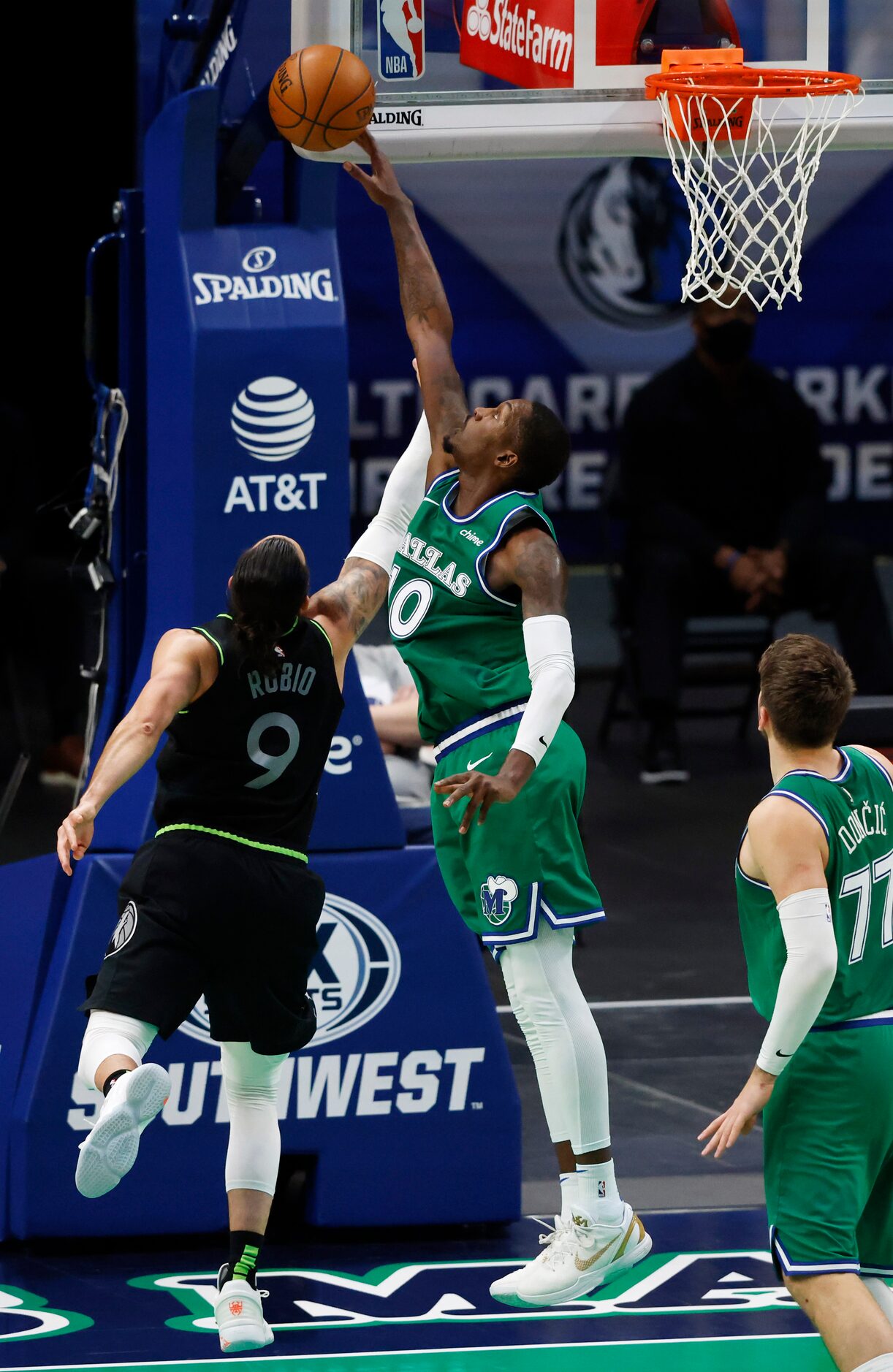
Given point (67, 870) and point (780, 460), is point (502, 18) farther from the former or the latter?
point (780, 460)

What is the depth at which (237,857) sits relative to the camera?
5652 mm

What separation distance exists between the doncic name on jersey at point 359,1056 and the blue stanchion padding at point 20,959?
51 cm

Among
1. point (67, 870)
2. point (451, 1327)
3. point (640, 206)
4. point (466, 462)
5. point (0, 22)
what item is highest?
point (0, 22)

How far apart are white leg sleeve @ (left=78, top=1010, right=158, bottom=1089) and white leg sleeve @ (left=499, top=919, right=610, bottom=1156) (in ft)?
3.05

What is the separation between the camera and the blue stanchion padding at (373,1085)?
6.59 m

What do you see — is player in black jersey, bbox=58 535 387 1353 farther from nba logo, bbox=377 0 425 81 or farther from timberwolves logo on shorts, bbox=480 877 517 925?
nba logo, bbox=377 0 425 81

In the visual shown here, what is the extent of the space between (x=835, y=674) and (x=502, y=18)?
8.20ft

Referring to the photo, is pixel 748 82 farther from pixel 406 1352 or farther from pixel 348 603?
pixel 406 1352

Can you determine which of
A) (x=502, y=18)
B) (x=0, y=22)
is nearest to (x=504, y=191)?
(x=0, y=22)

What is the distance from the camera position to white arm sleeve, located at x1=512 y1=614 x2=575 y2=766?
531cm

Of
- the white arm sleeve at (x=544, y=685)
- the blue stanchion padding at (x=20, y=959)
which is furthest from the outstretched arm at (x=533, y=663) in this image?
the blue stanchion padding at (x=20, y=959)

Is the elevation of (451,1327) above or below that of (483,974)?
below

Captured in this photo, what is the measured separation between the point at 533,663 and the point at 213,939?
1087mm

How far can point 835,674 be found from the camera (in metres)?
4.85
